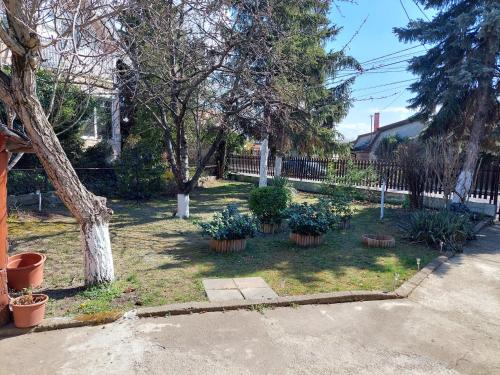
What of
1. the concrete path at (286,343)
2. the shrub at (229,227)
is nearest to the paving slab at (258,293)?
the concrete path at (286,343)

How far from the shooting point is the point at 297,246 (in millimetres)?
6754

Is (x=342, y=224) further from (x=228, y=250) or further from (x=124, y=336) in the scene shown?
(x=124, y=336)

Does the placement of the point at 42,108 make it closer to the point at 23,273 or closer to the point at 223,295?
the point at 23,273

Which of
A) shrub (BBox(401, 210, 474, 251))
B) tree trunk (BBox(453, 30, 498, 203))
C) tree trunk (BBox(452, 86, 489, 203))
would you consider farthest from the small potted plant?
tree trunk (BBox(452, 86, 489, 203))

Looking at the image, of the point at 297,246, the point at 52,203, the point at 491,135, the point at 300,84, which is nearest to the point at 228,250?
the point at 297,246

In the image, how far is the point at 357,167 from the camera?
1380 cm

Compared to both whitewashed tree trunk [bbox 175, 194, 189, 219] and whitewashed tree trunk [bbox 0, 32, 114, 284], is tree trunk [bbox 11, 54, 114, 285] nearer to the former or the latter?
whitewashed tree trunk [bbox 0, 32, 114, 284]

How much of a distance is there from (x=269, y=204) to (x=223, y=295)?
144 inches

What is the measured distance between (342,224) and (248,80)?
3826 mm

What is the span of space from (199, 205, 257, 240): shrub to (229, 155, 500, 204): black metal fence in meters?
6.47

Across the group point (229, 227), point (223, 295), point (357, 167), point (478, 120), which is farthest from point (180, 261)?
point (357, 167)

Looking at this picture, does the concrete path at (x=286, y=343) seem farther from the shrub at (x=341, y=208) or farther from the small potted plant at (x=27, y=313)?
the shrub at (x=341, y=208)

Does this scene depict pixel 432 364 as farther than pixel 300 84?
No

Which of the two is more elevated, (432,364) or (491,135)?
(491,135)
